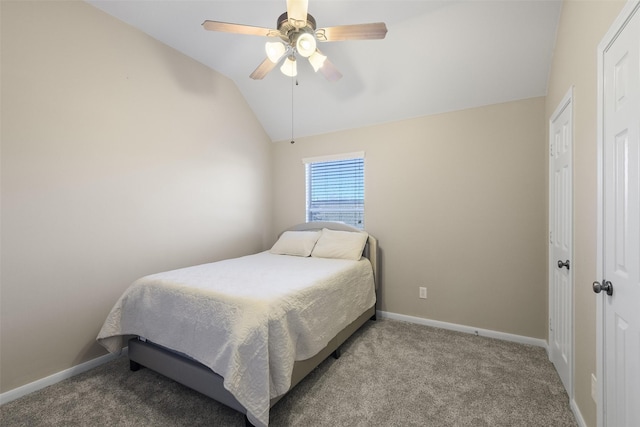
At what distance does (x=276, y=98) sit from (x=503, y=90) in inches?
94.6

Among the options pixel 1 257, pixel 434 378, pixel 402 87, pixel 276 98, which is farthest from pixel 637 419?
pixel 276 98

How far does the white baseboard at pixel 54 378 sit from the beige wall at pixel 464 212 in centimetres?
271

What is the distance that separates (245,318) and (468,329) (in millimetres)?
2386

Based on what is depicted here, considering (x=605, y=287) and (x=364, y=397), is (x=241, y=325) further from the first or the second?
(x=605, y=287)

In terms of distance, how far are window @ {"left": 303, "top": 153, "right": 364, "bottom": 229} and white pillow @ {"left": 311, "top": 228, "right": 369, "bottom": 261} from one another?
0.37 m

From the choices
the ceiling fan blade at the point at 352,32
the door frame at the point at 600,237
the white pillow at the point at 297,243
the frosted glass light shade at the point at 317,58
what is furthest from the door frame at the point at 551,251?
the white pillow at the point at 297,243

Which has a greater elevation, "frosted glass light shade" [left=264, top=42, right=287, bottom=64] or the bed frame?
"frosted glass light shade" [left=264, top=42, right=287, bottom=64]

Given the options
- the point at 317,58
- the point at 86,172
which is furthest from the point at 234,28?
the point at 86,172

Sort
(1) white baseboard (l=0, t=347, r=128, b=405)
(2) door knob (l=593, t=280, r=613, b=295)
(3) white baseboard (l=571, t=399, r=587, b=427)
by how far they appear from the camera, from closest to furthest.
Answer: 1. (2) door knob (l=593, t=280, r=613, b=295)
2. (3) white baseboard (l=571, t=399, r=587, b=427)
3. (1) white baseboard (l=0, t=347, r=128, b=405)

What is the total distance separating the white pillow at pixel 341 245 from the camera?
2915 millimetres

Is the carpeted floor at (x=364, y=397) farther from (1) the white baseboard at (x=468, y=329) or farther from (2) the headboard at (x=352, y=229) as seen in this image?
(2) the headboard at (x=352, y=229)

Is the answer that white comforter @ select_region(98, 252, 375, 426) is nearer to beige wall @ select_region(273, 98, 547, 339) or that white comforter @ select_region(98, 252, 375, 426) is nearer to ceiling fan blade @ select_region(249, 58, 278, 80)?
beige wall @ select_region(273, 98, 547, 339)

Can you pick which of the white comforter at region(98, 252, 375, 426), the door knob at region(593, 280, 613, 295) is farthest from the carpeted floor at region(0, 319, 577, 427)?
the door knob at region(593, 280, 613, 295)

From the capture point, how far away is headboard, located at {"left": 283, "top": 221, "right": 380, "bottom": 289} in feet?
10.0
